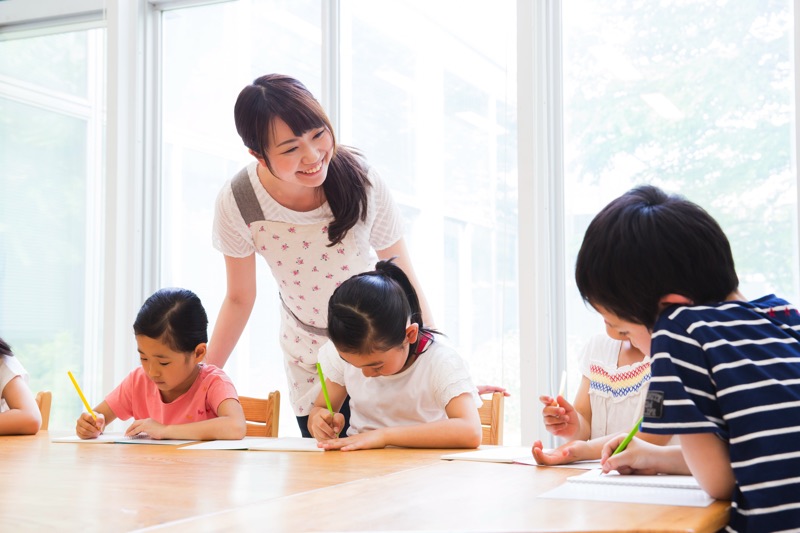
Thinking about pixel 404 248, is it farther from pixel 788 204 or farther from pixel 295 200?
pixel 788 204

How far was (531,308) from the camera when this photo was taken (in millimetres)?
3125

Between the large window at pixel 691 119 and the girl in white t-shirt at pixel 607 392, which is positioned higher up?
the large window at pixel 691 119

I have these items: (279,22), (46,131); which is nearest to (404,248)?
(279,22)

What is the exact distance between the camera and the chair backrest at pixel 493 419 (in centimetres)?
211

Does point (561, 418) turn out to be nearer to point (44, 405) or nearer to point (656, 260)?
point (656, 260)

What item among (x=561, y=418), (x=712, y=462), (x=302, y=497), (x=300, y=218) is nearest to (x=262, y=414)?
(x=300, y=218)

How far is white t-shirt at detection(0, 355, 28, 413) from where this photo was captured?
2.53m

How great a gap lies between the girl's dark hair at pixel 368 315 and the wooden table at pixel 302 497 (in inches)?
9.8

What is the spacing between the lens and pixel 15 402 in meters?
2.46

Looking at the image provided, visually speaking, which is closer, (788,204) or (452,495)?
(452,495)

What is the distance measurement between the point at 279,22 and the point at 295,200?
5.85 ft

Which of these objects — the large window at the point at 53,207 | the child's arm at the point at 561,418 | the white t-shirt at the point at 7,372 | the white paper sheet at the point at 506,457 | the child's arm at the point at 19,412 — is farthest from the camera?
the large window at the point at 53,207

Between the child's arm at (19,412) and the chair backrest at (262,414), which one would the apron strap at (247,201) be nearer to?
the chair backrest at (262,414)

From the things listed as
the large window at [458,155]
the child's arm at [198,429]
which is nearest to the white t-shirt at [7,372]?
the child's arm at [198,429]
